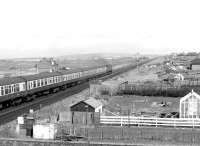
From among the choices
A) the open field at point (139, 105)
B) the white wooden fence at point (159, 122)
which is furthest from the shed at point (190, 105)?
the open field at point (139, 105)

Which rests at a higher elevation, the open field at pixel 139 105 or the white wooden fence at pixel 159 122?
the white wooden fence at pixel 159 122

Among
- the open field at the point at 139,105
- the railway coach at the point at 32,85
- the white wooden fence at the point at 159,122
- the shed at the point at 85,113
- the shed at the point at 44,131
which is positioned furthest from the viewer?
the railway coach at the point at 32,85

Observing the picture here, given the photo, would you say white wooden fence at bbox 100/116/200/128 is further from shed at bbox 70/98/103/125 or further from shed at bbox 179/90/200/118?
shed at bbox 179/90/200/118

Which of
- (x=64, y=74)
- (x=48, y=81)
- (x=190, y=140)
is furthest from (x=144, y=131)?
(x=64, y=74)

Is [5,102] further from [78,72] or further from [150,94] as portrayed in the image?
[78,72]

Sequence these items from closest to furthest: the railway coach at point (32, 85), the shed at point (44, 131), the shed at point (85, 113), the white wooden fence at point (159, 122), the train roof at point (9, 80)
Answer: the shed at point (44, 131) < the white wooden fence at point (159, 122) < the shed at point (85, 113) < the train roof at point (9, 80) < the railway coach at point (32, 85)

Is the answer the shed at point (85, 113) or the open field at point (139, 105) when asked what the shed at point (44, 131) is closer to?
the shed at point (85, 113)
